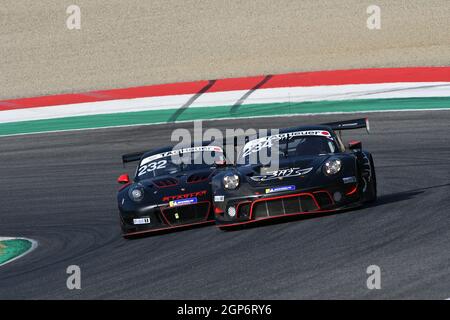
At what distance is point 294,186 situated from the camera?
1179cm

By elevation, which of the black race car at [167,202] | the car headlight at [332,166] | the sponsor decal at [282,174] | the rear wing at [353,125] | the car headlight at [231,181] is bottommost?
the black race car at [167,202]

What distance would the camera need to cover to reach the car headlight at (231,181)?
12156mm

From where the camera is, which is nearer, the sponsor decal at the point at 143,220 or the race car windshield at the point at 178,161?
the sponsor decal at the point at 143,220

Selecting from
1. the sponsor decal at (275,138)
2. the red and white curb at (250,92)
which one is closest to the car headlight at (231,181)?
the sponsor decal at (275,138)

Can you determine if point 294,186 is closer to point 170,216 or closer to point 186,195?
point 186,195

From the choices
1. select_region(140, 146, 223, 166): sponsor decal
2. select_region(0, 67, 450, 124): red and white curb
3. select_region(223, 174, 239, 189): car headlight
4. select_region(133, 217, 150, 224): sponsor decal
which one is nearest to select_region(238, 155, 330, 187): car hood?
select_region(223, 174, 239, 189): car headlight

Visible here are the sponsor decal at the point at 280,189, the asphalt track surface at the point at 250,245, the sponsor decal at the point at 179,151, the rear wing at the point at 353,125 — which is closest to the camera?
the asphalt track surface at the point at 250,245

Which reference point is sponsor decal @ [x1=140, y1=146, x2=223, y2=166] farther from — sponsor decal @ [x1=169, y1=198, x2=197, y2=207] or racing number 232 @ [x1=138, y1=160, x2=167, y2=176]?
sponsor decal @ [x1=169, y1=198, x2=197, y2=207]

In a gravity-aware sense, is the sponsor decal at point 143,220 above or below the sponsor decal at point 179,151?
below

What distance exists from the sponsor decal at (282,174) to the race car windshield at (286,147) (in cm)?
60

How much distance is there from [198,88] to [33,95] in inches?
182

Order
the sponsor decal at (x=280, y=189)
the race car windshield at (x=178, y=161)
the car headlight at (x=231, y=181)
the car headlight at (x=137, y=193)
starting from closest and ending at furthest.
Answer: the sponsor decal at (x=280, y=189), the car headlight at (x=231, y=181), the car headlight at (x=137, y=193), the race car windshield at (x=178, y=161)

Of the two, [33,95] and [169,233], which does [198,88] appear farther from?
[169,233]

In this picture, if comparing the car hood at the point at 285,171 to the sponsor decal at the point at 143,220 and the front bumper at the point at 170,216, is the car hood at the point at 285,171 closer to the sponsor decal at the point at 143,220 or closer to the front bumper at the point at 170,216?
the front bumper at the point at 170,216
